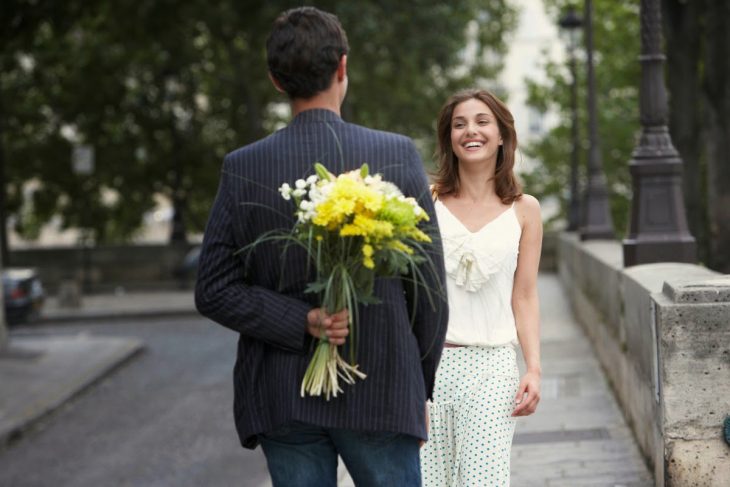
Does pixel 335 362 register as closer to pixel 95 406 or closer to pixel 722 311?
pixel 722 311

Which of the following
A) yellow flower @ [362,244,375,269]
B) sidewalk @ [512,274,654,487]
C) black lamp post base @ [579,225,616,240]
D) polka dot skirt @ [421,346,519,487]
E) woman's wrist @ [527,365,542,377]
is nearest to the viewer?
yellow flower @ [362,244,375,269]

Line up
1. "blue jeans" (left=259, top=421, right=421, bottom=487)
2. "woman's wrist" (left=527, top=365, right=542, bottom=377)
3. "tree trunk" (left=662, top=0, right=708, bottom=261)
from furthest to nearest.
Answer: "tree trunk" (left=662, top=0, right=708, bottom=261), "woman's wrist" (left=527, top=365, right=542, bottom=377), "blue jeans" (left=259, top=421, right=421, bottom=487)

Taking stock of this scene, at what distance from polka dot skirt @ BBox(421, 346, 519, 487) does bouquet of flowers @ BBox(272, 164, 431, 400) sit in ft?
3.01

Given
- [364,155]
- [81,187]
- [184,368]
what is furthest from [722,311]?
[81,187]

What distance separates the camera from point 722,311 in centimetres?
543

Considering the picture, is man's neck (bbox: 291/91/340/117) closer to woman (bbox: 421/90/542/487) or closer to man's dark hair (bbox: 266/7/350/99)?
man's dark hair (bbox: 266/7/350/99)

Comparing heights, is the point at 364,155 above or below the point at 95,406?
above

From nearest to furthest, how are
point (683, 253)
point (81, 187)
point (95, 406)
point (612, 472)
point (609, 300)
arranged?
point (612, 472), point (683, 253), point (609, 300), point (95, 406), point (81, 187)

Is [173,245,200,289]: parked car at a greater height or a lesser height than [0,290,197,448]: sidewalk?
lesser

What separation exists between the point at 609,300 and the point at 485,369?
6164mm

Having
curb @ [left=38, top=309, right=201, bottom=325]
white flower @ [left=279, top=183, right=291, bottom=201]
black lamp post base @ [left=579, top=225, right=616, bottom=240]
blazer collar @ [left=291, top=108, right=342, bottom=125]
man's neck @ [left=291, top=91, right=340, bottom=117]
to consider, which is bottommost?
curb @ [left=38, top=309, right=201, bottom=325]

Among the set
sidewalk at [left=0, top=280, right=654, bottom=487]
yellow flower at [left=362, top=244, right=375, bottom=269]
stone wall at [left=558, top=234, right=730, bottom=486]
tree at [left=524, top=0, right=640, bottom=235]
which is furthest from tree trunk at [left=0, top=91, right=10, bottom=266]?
yellow flower at [left=362, top=244, right=375, bottom=269]

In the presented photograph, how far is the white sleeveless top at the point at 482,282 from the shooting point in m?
4.21

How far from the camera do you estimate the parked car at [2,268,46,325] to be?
2064cm
